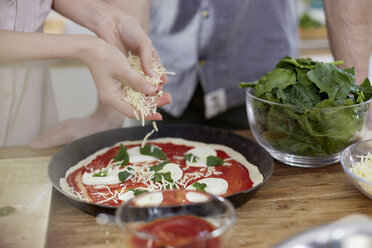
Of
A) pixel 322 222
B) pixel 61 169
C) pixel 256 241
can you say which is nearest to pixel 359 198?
pixel 322 222

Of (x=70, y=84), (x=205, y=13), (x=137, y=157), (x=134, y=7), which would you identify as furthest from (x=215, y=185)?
(x=70, y=84)

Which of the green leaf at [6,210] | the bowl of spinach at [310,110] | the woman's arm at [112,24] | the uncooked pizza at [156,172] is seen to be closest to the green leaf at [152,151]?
the uncooked pizza at [156,172]

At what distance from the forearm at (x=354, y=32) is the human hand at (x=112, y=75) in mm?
1029

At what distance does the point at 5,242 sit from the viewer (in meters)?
1.27

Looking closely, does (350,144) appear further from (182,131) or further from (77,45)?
(77,45)

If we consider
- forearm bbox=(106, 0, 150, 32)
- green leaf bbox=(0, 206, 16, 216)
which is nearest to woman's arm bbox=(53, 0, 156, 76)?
forearm bbox=(106, 0, 150, 32)

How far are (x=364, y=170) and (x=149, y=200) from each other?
2.57 feet

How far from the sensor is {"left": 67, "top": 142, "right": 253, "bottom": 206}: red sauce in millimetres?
1608

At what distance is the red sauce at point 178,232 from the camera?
956 millimetres

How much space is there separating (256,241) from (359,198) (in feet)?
1.58

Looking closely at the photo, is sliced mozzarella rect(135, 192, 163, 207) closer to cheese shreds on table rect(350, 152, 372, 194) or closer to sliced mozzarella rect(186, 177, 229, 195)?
sliced mozzarella rect(186, 177, 229, 195)

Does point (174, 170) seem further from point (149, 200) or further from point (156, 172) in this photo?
point (149, 200)

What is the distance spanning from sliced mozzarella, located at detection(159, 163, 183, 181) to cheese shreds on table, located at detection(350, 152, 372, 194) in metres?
0.64

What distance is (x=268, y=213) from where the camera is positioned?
145cm
